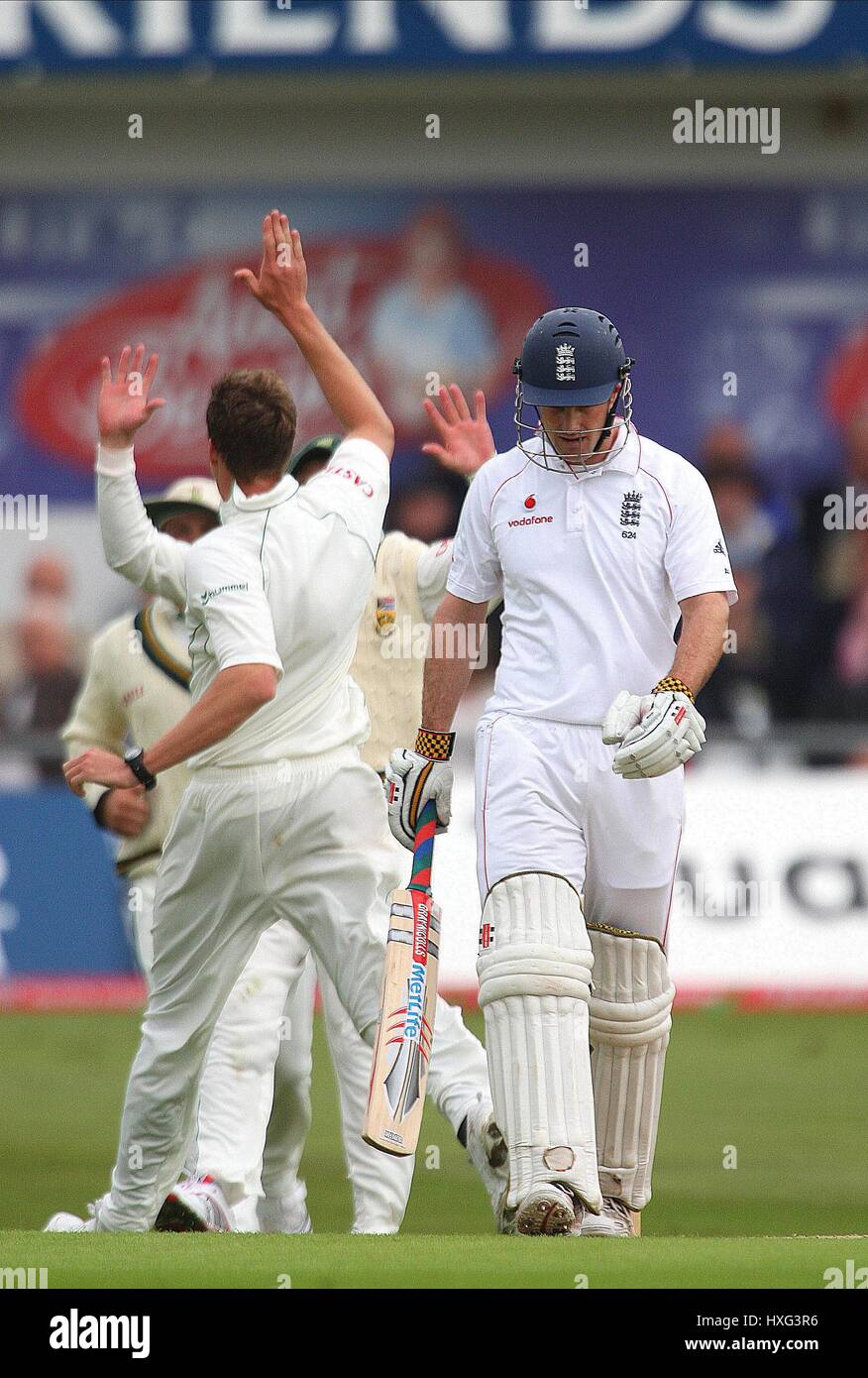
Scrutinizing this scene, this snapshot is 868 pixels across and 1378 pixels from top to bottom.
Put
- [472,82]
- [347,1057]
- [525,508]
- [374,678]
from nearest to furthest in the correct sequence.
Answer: [525,508] → [347,1057] → [374,678] → [472,82]

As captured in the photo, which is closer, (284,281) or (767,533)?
(284,281)

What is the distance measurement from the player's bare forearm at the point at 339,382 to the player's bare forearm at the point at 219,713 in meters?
0.77

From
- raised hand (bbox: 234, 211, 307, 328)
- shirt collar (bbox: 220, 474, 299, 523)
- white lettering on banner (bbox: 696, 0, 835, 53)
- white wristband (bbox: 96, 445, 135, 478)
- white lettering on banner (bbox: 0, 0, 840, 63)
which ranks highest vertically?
white lettering on banner (bbox: 0, 0, 840, 63)

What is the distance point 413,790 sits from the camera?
5453 mm

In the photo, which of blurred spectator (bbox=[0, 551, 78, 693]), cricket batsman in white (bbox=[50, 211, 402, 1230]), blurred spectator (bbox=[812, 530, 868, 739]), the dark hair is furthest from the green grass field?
blurred spectator (bbox=[0, 551, 78, 693])

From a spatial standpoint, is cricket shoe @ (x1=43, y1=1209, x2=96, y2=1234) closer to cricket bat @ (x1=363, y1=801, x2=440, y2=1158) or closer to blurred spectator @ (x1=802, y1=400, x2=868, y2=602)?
cricket bat @ (x1=363, y1=801, x2=440, y2=1158)

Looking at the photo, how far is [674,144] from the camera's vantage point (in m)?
15.2

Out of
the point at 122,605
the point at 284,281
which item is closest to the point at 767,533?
the point at 122,605

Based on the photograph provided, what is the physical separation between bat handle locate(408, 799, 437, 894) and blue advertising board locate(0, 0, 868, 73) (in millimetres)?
8497

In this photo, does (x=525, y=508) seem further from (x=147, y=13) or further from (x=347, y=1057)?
(x=147, y=13)

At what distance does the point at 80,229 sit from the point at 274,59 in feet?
8.61

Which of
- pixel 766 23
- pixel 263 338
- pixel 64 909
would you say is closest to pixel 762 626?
pixel 766 23

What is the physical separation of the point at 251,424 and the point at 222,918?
1.14 metres

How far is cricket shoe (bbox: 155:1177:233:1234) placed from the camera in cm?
557
